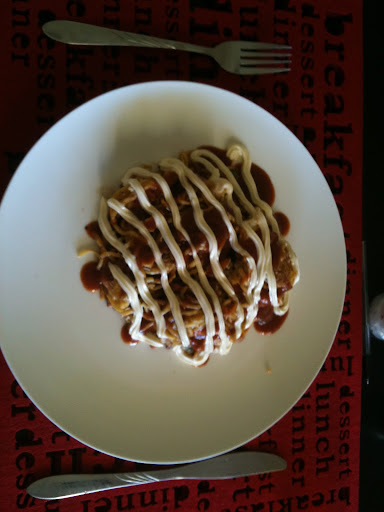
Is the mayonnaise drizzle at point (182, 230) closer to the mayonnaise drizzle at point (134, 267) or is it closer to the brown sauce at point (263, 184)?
the mayonnaise drizzle at point (134, 267)

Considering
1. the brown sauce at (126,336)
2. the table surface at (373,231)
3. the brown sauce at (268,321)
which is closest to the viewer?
the brown sauce at (126,336)

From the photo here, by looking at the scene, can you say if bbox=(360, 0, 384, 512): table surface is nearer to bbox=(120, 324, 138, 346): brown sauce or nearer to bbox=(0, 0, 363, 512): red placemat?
bbox=(0, 0, 363, 512): red placemat

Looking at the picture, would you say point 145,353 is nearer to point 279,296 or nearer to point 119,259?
point 119,259

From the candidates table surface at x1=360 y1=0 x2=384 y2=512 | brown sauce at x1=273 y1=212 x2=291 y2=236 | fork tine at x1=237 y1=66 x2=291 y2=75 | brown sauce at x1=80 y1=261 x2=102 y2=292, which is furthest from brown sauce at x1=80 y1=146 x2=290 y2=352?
table surface at x1=360 y1=0 x2=384 y2=512

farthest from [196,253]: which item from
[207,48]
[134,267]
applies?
[207,48]

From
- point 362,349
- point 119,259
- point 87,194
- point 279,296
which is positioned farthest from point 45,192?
point 362,349

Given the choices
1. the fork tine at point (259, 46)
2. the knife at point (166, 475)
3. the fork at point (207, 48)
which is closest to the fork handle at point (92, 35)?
Result: the fork at point (207, 48)
